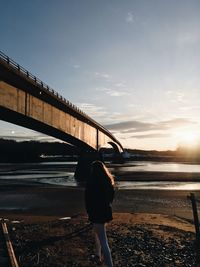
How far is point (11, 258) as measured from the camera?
8.52 metres

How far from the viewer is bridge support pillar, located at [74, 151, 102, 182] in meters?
50.1

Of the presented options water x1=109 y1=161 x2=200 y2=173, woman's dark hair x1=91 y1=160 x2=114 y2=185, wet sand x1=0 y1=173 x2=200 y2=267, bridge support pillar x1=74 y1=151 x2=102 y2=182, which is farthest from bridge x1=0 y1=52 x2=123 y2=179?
water x1=109 y1=161 x2=200 y2=173

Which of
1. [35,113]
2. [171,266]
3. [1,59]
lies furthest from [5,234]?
[35,113]

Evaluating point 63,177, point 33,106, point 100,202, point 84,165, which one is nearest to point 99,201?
point 100,202

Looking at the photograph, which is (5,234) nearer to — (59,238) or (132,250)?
(59,238)

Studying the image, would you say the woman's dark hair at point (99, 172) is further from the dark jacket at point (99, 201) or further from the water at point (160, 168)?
the water at point (160, 168)

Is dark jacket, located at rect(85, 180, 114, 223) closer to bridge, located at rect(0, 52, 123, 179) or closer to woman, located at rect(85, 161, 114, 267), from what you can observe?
woman, located at rect(85, 161, 114, 267)

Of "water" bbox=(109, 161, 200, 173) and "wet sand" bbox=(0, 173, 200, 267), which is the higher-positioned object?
"water" bbox=(109, 161, 200, 173)

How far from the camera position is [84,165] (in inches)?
2092

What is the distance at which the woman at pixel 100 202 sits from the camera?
25.0 ft

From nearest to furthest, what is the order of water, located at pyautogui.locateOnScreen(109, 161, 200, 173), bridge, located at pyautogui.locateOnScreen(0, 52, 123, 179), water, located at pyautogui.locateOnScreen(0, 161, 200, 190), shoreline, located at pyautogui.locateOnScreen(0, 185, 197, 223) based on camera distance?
shoreline, located at pyautogui.locateOnScreen(0, 185, 197, 223), bridge, located at pyautogui.locateOnScreen(0, 52, 123, 179), water, located at pyautogui.locateOnScreen(0, 161, 200, 190), water, located at pyautogui.locateOnScreen(109, 161, 200, 173)

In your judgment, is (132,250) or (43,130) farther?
(43,130)

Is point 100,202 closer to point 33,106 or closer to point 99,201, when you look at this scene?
point 99,201

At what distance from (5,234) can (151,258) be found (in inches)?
183
